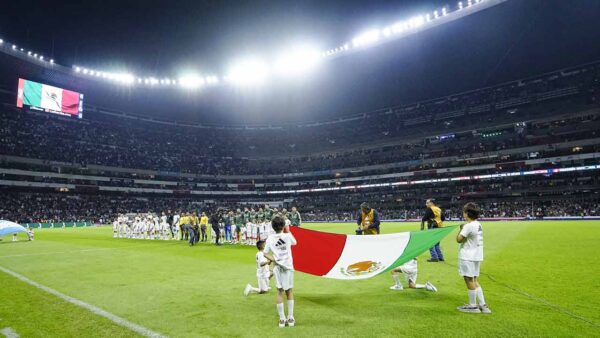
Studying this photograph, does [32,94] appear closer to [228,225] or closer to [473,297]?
[228,225]

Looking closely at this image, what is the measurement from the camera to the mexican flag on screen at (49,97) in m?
46.7

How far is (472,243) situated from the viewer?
5758mm

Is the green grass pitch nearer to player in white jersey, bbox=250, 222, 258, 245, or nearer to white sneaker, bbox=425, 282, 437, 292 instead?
white sneaker, bbox=425, 282, 437, 292

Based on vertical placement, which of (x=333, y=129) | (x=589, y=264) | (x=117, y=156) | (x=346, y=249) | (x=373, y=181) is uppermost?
(x=333, y=129)

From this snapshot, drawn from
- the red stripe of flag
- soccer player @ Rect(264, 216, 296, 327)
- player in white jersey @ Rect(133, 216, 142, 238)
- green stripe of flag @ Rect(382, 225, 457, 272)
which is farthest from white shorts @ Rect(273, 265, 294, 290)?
player in white jersey @ Rect(133, 216, 142, 238)

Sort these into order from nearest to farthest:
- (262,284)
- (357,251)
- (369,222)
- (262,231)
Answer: (357,251)
(262,284)
(369,222)
(262,231)

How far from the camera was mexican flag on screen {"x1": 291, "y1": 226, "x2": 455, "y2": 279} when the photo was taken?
6754 millimetres

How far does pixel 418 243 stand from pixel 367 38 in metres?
40.5

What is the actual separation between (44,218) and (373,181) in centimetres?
5653

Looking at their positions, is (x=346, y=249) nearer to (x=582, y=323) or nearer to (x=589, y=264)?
(x=582, y=323)

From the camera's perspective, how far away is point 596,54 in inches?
2040

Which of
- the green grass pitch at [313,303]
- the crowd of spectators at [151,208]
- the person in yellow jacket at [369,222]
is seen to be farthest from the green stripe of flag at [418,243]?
the crowd of spectators at [151,208]

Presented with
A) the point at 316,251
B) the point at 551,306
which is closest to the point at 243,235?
the point at 316,251

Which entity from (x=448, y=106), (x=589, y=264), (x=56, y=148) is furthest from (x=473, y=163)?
(x=56, y=148)
